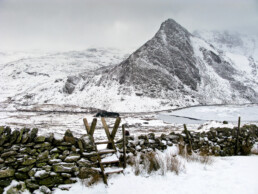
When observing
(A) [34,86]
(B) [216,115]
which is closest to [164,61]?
(B) [216,115]

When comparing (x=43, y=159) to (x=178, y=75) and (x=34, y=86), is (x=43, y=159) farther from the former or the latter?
(x=34, y=86)

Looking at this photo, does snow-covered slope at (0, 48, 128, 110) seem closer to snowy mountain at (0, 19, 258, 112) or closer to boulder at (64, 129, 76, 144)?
snowy mountain at (0, 19, 258, 112)

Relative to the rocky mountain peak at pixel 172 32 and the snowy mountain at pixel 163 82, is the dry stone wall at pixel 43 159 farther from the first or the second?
the rocky mountain peak at pixel 172 32

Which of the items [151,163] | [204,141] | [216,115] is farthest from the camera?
[216,115]

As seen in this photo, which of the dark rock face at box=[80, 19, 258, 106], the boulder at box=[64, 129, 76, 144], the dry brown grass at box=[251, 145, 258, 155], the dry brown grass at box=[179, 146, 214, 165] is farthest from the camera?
the dark rock face at box=[80, 19, 258, 106]

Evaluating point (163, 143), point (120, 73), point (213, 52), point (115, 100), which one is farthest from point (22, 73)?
point (163, 143)

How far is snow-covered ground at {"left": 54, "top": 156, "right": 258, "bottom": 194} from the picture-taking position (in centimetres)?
677

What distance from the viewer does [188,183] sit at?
7.26m

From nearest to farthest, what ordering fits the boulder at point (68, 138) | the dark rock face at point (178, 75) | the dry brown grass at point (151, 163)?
the boulder at point (68, 138)
the dry brown grass at point (151, 163)
the dark rock face at point (178, 75)

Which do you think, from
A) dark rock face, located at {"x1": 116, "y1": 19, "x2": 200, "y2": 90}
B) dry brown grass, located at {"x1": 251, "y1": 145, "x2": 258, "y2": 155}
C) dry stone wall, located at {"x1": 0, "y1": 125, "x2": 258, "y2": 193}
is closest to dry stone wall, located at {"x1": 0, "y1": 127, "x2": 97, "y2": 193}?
dry stone wall, located at {"x1": 0, "y1": 125, "x2": 258, "y2": 193}

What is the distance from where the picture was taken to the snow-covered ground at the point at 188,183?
6.77 meters

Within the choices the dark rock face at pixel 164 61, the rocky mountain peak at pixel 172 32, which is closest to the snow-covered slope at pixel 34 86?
the dark rock face at pixel 164 61

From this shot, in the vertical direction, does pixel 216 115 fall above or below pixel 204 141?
below

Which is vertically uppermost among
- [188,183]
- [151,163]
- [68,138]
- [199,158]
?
[68,138]
